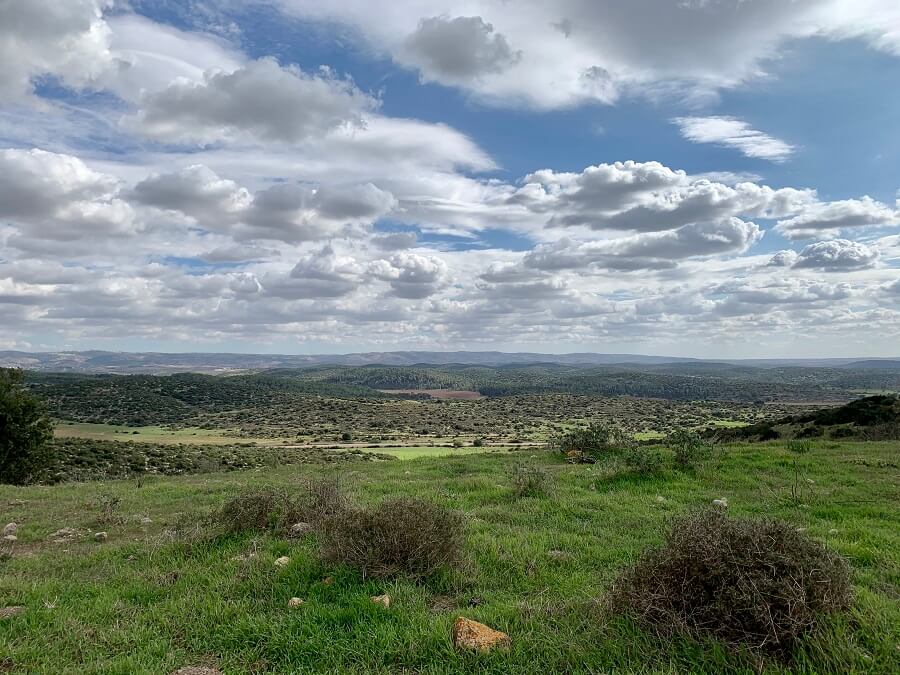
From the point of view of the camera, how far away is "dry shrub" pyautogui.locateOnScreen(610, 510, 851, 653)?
14.3 feet

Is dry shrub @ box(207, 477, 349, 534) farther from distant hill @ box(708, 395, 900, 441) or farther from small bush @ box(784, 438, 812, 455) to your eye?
distant hill @ box(708, 395, 900, 441)

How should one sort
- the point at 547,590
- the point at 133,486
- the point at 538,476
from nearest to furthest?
the point at 547,590 → the point at 538,476 → the point at 133,486

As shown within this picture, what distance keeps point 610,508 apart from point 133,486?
16386mm

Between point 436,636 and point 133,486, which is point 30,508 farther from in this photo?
point 436,636

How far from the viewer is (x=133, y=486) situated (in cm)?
1780

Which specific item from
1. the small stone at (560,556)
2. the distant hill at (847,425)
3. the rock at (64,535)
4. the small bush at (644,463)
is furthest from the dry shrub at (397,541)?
the distant hill at (847,425)

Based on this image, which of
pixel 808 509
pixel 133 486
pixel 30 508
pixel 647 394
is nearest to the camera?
pixel 808 509

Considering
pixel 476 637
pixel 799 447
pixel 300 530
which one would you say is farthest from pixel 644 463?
pixel 476 637

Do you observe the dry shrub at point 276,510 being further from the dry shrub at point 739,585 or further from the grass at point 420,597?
the dry shrub at point 739,585

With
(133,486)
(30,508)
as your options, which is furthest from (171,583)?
(133,486)

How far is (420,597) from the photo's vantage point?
6.07 metres

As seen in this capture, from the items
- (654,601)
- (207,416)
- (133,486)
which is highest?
(654,601)

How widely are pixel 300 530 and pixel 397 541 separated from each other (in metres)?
3.00

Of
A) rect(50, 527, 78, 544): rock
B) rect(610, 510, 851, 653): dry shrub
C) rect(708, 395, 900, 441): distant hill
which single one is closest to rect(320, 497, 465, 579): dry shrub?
rect(610, 510, 851, 653): dry shrub
